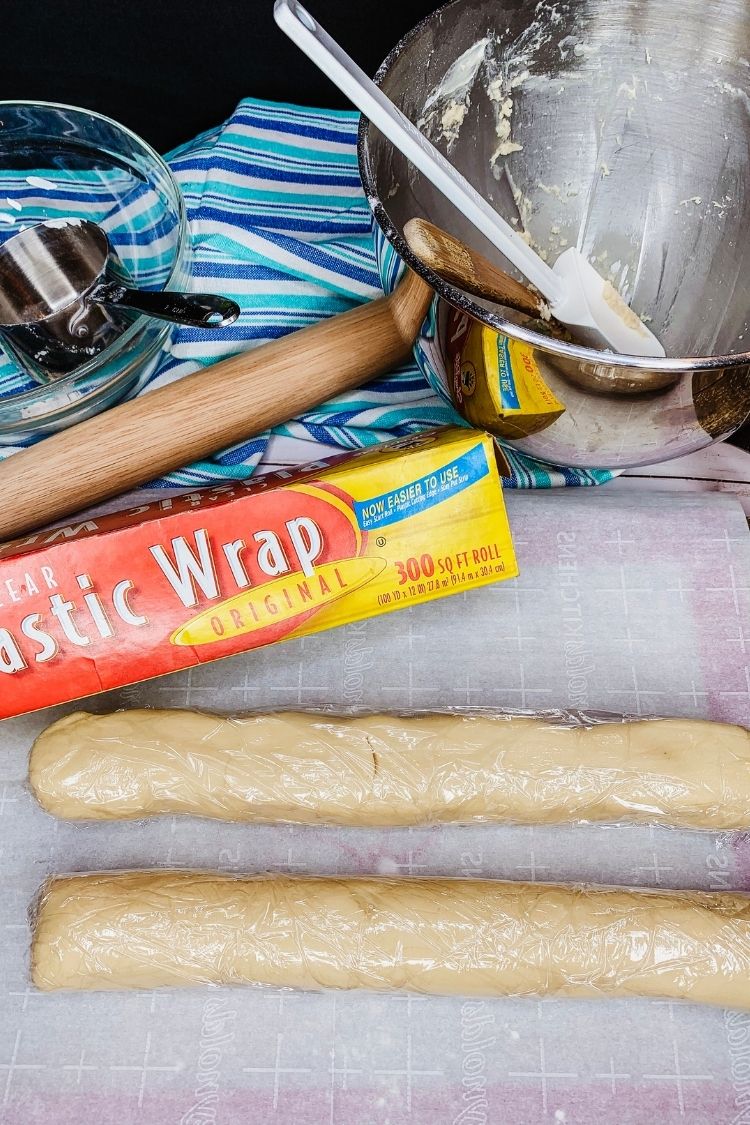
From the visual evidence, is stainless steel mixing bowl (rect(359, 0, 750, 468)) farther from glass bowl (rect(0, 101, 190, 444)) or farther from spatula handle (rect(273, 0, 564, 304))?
glass bowl (rect(0, 101, 190, 444))

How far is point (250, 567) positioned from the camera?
2.85 ft

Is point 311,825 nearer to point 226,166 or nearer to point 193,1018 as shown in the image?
point 193,1018

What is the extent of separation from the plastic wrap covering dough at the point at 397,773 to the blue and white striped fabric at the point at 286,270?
1.02ft

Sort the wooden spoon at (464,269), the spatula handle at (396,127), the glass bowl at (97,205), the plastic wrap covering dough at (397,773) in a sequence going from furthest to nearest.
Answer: the glass bowl at (97,205) < the plastic wrap covering dough at (397,773) < the wooden spoon at (464,269) < the spatula handle at (396,127)

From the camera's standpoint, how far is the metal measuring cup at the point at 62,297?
966 millimetres

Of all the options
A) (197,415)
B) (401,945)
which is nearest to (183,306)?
(197,415)

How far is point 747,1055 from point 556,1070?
181 mm

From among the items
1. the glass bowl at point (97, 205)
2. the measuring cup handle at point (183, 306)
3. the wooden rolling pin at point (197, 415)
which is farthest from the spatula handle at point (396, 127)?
the glass bowl at point (97, 205)

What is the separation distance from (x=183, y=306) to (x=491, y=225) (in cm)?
32

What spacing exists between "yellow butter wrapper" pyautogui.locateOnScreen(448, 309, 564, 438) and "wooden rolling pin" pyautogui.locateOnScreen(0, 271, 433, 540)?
0.09m

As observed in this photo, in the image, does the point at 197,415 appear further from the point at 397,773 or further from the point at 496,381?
the point at 397,773

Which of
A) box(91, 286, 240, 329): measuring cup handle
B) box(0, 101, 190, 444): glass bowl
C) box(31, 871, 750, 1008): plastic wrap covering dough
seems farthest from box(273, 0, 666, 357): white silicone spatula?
box(31, 871, 750, 1008): plastic wrap covering dough

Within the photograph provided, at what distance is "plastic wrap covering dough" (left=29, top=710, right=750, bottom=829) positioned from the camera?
87 centimetres

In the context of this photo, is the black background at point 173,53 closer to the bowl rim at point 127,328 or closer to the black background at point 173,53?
the black background at point 173,53
